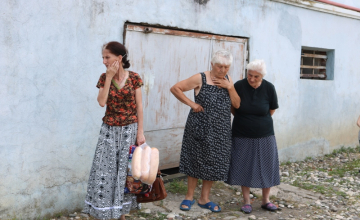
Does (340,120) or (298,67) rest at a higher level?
(298,67)

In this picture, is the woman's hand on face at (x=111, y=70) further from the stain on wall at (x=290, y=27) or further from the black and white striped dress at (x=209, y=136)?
the stain on wall at (x=290, y=27)

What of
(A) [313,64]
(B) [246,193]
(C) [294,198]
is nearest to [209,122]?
(B) [246,193]

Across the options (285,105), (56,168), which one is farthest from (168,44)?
(285,105)

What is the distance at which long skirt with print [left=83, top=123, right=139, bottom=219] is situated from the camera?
3633mm

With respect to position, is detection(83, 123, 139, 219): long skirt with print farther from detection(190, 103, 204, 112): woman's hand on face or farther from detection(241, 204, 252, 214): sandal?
detection(241, 204, 252, 214): sandal

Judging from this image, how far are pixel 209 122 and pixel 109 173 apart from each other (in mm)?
1217

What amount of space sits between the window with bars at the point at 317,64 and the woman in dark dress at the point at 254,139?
11.1 feet

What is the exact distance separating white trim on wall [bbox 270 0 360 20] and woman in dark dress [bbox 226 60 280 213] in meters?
2.84

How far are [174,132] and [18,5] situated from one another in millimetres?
2560

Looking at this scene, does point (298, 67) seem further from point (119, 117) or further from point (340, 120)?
point (119, 117)

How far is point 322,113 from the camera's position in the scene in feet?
25.3

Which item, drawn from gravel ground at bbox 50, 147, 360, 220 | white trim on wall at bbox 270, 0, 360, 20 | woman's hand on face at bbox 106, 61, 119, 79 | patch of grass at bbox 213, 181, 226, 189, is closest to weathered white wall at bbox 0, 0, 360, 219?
gravel ground at bbox 50, 147, 360, 220

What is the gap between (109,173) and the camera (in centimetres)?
365

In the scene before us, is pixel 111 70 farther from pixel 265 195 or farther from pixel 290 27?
pixel 290 27
